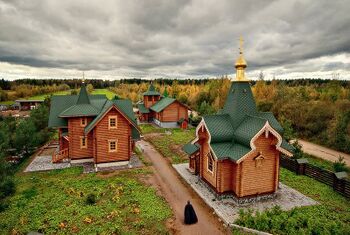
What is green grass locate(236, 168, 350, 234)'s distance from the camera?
10972 millimetres

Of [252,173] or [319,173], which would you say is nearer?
[252,173]

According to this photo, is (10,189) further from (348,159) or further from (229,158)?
(348,159)

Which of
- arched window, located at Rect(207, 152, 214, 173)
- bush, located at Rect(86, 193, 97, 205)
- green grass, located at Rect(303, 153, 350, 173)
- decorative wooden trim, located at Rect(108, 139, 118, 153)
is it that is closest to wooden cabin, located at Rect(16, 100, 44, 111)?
decorative wooden trim, located at Rect(108, 139, 118, 153)

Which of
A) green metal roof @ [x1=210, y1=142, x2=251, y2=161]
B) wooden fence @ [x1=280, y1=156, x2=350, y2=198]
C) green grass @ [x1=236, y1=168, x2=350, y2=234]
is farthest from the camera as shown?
wooden fence @ [x1=280, y1=156, x2=350, y2=198]

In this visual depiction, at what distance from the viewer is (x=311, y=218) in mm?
12125

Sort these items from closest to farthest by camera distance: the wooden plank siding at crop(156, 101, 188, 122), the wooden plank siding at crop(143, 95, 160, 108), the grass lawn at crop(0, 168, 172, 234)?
the grass lawn at crop(0, 168, 172, 234)
the wooden plank siding at crop(156, 101, 188, 122)
the wooden plank siding at crop(143, 95, 160, 108)

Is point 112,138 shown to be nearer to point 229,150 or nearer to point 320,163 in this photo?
point 229,150

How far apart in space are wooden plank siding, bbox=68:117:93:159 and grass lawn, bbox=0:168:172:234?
2.91 meters

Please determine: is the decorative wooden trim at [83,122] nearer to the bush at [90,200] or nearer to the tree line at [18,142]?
the tree line at [18,142]

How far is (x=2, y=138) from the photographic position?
21141mm

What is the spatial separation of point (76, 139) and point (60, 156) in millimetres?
2260

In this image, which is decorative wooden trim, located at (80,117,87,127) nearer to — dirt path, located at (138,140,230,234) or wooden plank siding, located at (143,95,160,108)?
dirt path, located at (138,140,230,234)

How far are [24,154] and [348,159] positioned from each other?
109 feet

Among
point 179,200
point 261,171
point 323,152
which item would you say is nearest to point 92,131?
point 179,200
